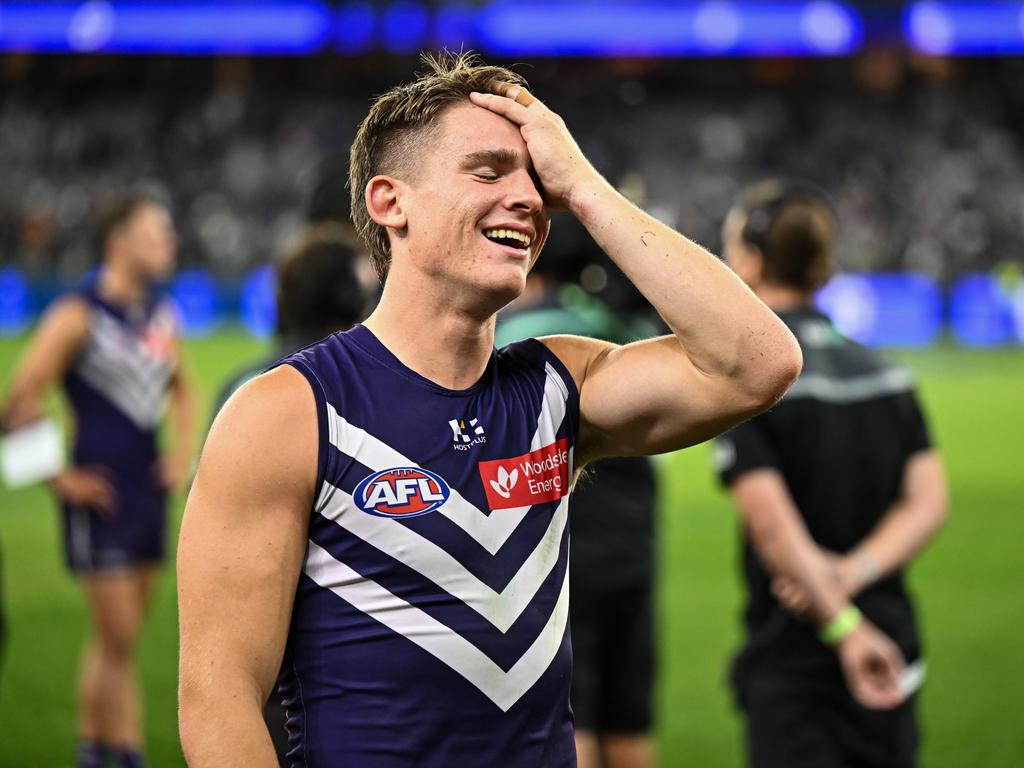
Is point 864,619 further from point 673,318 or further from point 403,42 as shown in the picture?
point 403,42

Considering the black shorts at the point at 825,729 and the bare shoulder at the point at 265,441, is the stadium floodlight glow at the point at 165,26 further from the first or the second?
the bare shoulder at the point at 265,441

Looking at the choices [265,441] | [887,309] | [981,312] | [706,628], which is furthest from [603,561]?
[981,312]

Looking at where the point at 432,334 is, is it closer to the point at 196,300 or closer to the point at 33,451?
the point at 33,451

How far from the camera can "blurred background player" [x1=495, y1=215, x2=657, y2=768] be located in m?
4.88

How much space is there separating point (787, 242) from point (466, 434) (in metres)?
2.19

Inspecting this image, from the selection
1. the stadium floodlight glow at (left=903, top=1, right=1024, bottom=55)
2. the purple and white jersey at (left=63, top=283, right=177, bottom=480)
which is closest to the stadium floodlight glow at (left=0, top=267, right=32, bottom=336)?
the stadium floodlight glow at (left=903, top=1, right=1024, bottom=55)

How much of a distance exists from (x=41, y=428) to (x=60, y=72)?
34.8 metres

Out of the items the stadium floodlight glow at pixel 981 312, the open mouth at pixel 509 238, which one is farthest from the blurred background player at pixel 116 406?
the stadium floodlight glow at pixel 981 312

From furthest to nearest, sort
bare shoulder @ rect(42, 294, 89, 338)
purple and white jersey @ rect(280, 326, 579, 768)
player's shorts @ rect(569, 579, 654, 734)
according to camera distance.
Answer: bare shoulder @ rect(42, 294, 89, 338), player's shorts @ rect(569, 579, 654, 734), purple and white jersey @ rect(280, 326, 579, 768)

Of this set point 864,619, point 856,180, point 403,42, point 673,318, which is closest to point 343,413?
point 673,318

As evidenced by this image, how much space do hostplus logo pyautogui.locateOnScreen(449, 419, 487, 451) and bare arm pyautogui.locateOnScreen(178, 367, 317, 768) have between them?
0.29m

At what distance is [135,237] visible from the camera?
7.18 meters

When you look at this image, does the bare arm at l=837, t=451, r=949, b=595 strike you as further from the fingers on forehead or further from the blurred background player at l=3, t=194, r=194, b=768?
the blurred background player at l=3, t=194, r=194, b=768

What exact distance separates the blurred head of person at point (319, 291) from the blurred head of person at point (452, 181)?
1467mm
